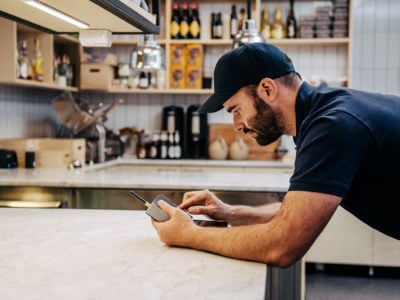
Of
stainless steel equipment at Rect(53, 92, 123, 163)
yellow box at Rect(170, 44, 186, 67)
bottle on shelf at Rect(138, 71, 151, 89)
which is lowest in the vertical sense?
stainless steel equipment at Rect(53, 92, 123, 163)

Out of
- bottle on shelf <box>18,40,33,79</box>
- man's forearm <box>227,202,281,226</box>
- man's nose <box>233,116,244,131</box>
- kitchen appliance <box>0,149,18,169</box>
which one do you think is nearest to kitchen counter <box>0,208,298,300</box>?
man's forearm <box>227,202,281,226</box>

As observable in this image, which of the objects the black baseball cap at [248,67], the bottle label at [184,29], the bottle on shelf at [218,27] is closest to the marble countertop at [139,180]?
the black baseball cap at [248,67]

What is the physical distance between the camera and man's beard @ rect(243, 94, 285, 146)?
5.15 ft

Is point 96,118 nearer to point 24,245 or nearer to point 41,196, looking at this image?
point 41,196

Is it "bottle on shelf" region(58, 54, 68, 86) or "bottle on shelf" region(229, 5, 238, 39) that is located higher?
"bottle on shelf" region(229, 5, 238, 39)

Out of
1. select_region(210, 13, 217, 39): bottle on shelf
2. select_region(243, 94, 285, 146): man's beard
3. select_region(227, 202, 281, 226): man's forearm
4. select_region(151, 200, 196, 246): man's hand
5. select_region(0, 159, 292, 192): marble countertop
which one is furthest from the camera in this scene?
select_region(210, 13, 217, 39): bottle on shelf

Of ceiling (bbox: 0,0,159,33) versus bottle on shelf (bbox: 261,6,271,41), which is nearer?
ceiling (bbox: 0,0,159,33)

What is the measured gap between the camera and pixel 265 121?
1.59 meters

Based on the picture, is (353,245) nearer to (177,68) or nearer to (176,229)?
(176,229)

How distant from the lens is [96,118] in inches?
181

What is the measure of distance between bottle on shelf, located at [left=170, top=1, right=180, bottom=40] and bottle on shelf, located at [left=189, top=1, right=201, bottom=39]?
0.13m

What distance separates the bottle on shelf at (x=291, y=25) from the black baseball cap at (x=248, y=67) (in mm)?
3760

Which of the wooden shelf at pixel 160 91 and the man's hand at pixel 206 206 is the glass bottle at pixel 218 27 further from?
the man's hand at pixel 206 206

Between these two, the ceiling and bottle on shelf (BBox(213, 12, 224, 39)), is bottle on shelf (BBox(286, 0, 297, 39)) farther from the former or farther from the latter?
the ceiling
